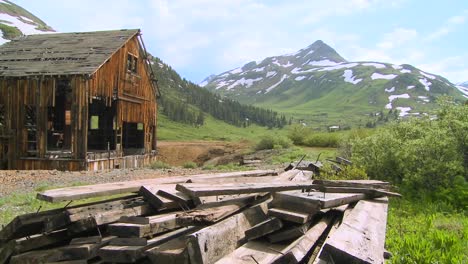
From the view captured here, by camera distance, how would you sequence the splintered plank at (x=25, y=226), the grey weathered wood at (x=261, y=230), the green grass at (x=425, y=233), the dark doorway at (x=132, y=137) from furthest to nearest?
the dark doorway at (x=132, y=137) < the green grass at (x=425, y=233) < the splintered plank at (x=25, y=226) < the grey weathered wood at (x=261, y=230)

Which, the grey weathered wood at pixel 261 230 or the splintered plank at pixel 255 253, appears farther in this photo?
the grey weathered wood at pixel 261 230

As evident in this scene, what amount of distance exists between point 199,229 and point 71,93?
19184 millimetres

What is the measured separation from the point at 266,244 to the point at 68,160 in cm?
1875

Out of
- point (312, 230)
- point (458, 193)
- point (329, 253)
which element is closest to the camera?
point (329, 253)

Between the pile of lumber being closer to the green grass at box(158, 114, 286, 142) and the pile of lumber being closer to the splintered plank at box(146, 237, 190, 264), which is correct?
the splintered plank at box(146, 237, 190, 264)

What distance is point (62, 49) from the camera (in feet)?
77.1

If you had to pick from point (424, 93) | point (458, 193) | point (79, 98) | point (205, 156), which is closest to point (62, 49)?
point (79, 98)

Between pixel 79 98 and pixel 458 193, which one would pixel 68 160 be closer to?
pixel 79 98

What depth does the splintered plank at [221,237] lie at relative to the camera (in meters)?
3.42

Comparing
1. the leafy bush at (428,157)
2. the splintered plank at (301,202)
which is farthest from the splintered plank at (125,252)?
the leafy bush at (428,157)

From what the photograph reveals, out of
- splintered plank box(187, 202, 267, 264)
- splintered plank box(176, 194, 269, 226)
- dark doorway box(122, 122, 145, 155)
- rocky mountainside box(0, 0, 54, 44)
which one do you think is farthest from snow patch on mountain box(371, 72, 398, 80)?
splintered plank box(187, 202, 267, 264)

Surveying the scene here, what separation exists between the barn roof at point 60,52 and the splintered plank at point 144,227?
696 inches

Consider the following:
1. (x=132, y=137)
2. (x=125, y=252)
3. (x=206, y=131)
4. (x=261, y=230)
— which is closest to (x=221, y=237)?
(x=261, y=230)

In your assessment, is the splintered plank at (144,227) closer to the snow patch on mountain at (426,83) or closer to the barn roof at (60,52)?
the barn roof at (60,52)
